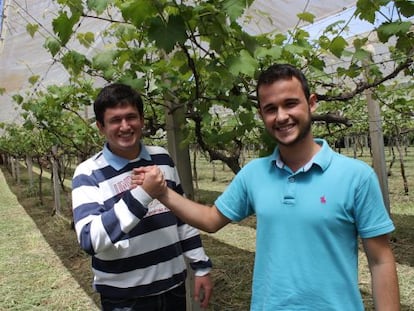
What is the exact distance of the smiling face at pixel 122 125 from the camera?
155 cm

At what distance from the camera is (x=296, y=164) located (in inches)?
50.5

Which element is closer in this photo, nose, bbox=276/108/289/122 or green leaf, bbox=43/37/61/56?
nose, bbox=276/108/289/122

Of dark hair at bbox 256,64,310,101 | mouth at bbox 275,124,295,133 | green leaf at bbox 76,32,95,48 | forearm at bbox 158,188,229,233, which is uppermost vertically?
green leaf at bbox 76,32,95,48

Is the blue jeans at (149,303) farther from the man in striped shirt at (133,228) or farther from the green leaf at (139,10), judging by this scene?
the green leaf at (139,10)

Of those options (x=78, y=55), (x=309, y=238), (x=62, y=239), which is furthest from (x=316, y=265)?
(x=62, y=239)

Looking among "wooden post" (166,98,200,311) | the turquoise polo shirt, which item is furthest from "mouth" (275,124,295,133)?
"wooden post" (166,98,200,311)

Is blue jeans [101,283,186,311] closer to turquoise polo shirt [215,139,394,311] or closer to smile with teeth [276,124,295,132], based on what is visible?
turquoise polo shirt [215,139,394,311]

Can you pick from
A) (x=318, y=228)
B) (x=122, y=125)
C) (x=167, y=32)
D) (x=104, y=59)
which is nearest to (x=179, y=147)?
(x=104, y=59)

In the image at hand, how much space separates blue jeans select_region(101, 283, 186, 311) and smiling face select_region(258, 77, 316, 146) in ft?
2.70

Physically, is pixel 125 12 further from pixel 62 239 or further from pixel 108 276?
pixel 62 239

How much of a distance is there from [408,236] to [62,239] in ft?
17.0

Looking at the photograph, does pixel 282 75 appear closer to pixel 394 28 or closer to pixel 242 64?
pixel 242 64

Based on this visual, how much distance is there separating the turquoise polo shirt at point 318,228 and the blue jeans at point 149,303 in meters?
0.51

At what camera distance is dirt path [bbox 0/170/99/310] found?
3945 millimetres
